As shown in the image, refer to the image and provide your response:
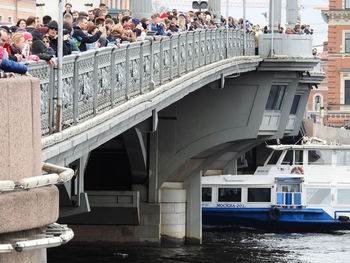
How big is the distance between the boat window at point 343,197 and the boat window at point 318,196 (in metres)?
0.47

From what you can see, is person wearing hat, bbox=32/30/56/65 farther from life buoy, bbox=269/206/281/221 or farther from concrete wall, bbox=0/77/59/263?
life buoy, bbox=269/206/281/221

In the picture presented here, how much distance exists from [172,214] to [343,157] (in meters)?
19.9

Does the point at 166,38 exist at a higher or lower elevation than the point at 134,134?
higher

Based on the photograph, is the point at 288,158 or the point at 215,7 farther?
the point at 288,158

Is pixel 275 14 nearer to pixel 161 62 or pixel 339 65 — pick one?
pixel 161 62

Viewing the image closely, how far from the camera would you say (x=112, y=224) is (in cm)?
4984

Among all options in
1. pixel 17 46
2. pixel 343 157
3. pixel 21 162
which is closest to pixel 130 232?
pixel 343 157

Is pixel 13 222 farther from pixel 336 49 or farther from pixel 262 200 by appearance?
pixel 336 49

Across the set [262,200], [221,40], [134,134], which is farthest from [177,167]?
[262,200]

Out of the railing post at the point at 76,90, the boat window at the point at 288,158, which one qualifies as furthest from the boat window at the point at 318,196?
the railing post at the point at 76,90

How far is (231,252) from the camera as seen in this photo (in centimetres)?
5234

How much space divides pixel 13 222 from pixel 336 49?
96959mm

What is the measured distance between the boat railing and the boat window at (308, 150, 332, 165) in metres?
3.17

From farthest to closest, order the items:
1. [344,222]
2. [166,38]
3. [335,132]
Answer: [335,132] < [344,222] < [166,38]
